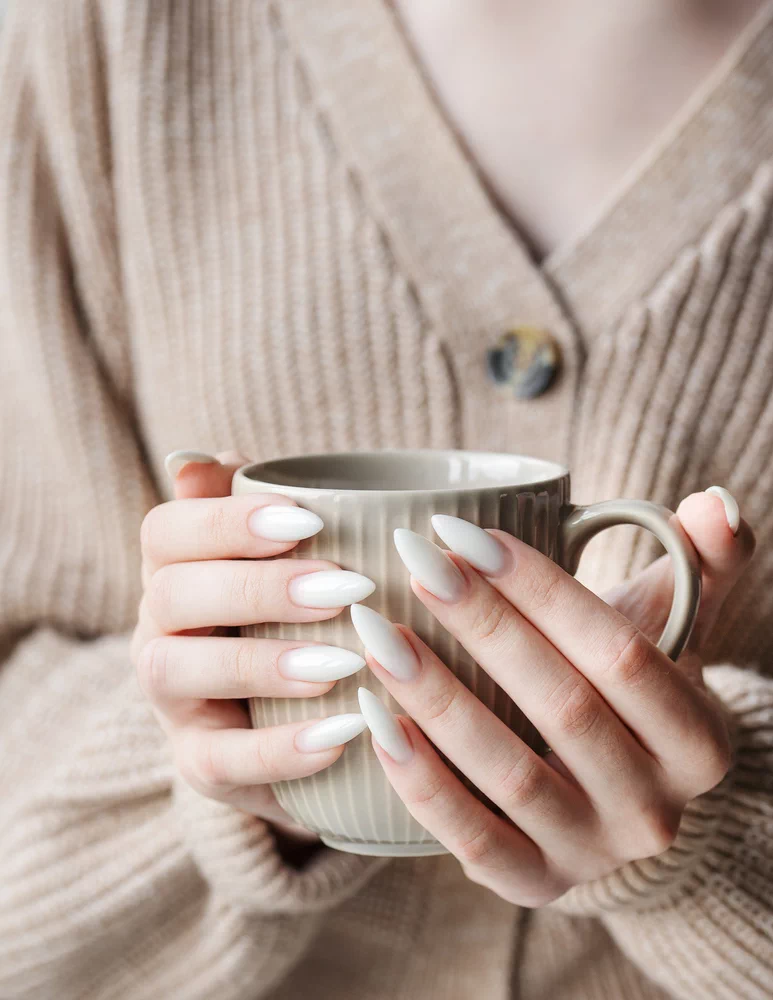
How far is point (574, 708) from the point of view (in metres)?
0.36

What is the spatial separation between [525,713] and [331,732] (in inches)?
3.1

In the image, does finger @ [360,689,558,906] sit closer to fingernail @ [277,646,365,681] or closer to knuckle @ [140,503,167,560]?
fingernail @ [277,646,365,681]

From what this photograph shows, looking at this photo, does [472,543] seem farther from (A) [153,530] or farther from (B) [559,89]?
(B) [559,89]

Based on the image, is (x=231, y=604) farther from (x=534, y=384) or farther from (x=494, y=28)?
(x=494, y=28)

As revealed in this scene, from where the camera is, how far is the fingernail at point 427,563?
0.32 meters

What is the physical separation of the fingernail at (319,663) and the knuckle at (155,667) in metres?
0.07

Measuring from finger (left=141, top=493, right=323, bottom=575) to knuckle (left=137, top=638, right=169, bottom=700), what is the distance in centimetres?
4

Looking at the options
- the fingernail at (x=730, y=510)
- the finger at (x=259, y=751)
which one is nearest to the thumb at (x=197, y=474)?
the finger at (x=259, y=751)

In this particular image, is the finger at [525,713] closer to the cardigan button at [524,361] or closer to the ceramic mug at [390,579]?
the ceramic mug at [390,579]

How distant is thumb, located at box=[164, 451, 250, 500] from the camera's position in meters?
0.40

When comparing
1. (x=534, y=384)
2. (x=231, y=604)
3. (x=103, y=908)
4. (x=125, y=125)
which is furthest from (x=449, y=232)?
(x=103, y=908)

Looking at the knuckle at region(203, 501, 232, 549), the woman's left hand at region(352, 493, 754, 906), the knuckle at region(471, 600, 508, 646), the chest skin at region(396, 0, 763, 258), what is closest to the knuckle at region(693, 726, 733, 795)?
the woman's left hand at region(352, 493, 754, 906)

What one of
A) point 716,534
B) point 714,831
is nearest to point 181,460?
point 716,534

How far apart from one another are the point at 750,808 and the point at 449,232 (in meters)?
0.41
